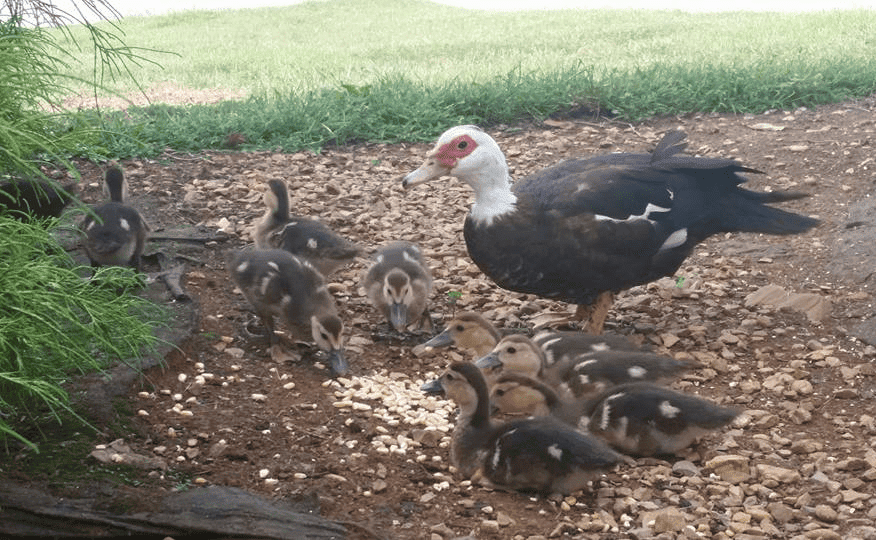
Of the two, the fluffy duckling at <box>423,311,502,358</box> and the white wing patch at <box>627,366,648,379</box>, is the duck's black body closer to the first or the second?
the fluffy duckling at <box>423,311,502,358</box>

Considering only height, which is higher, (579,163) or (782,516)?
(579,163)

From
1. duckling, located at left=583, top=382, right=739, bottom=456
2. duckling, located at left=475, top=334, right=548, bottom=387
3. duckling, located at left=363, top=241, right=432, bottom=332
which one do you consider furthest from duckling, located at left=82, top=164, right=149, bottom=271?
duckling, located at left=583, top=382, right=739, bottom=456

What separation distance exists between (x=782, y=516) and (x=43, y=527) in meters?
2.57

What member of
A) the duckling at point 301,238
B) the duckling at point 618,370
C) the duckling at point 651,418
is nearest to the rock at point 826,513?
the duckling at point 651,418

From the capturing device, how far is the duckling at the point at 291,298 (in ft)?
15.9

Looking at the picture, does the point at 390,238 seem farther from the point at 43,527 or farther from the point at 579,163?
the point at 43,527

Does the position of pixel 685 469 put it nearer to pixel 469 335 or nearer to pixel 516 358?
pixel 516 358

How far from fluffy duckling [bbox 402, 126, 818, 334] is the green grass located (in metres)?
1.73

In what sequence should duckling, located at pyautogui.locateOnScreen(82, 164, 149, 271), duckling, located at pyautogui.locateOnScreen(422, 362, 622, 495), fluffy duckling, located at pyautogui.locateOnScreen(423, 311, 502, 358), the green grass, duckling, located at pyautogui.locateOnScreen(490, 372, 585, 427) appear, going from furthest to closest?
the green grass
duckling, located at pyautogui.locateOnScreen(82, 164, 149, 271)
fluffy duckling, located at pyautogui.locateOnScreen(423, 311, 502, 358)
duckling, located at pyautogui.locateOnScreen(490, 372, 585, 427)
duckling, located at pyautogui.locateOnScreen(422, 362, 622, 495)

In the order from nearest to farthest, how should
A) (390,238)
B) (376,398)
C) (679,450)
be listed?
(679,450), (376,398), (390,238)

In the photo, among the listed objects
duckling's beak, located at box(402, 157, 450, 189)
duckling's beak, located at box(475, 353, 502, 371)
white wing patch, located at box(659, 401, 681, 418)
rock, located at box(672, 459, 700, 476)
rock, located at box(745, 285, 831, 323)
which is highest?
duckling's beak, located at box(402, 157, 450, 189)

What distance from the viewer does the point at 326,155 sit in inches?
324

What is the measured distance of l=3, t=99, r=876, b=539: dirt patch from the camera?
375 centimetres

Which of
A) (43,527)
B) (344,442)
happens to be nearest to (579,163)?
(344,442)
